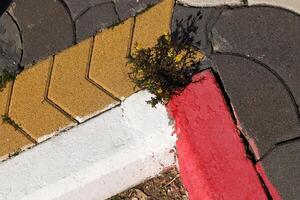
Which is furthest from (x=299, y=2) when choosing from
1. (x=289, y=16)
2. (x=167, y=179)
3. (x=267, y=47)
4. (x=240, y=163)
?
(x=167, y=179)

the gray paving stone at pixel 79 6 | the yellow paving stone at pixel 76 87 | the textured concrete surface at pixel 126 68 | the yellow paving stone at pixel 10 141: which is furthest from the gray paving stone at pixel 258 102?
the yellow paving stone at pixel 10 141

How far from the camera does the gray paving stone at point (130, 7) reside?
3.09 m

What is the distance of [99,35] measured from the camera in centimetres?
310

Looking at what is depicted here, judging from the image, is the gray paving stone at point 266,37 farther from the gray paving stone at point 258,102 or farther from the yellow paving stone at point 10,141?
the yellow paving stone at point 10,141

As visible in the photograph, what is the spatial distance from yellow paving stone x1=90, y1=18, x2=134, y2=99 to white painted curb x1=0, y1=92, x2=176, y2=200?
9 cm

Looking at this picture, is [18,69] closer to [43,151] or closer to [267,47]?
[43,151]

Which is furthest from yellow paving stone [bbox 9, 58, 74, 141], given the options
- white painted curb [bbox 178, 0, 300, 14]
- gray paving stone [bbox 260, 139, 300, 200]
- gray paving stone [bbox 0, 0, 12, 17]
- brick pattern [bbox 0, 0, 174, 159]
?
gray paving stone [bbox 260, 139, 300, 200]

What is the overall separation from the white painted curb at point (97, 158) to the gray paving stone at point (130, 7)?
445mm

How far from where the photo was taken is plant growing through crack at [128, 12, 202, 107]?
2.83 meters

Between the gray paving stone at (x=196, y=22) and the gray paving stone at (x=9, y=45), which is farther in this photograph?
the gray paving stone at (x=9, y=45)

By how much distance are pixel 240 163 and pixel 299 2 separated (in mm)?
839

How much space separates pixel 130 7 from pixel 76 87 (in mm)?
504

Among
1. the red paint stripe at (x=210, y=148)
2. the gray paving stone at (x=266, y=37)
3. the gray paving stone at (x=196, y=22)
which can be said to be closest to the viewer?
the red paint stripe at (x=210, y=148)

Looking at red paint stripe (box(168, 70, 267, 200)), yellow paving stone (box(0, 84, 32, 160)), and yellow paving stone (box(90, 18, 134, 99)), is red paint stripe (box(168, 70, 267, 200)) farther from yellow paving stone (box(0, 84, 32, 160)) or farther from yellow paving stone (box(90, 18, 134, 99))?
yellow paving stone (box(0, 84, 32, 160))
